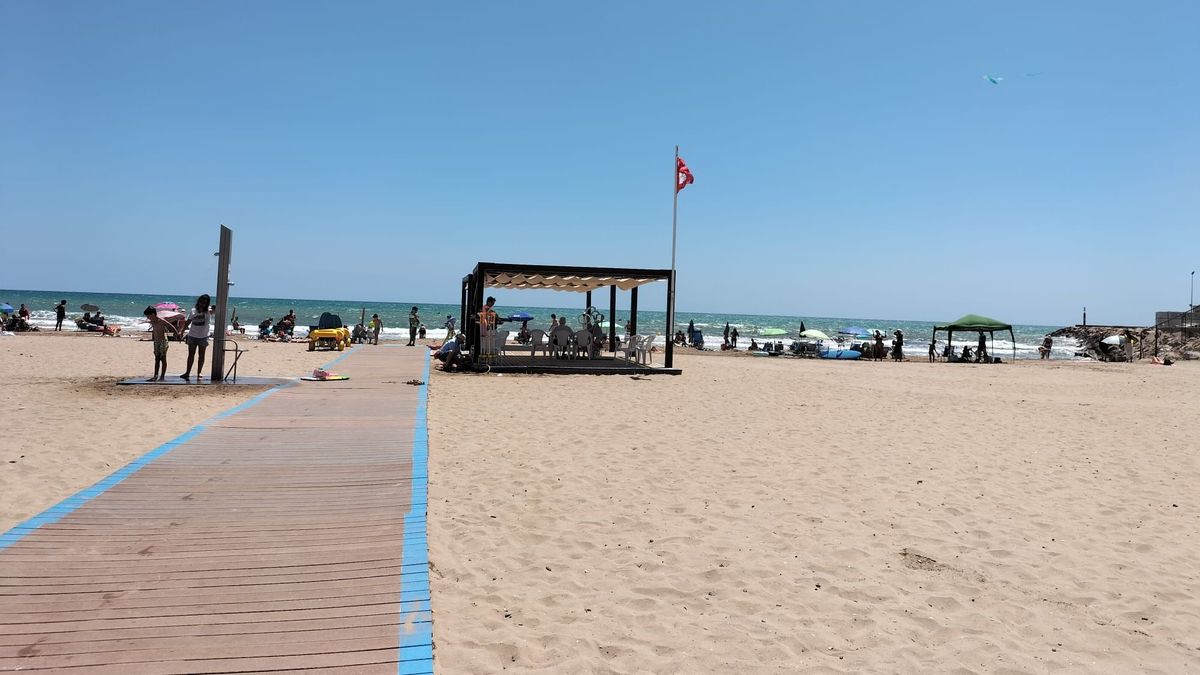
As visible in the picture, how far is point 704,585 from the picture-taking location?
144 inches

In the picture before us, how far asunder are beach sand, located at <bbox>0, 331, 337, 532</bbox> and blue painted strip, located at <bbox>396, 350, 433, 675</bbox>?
7.87 ft

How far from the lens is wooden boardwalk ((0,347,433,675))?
256 centimetres

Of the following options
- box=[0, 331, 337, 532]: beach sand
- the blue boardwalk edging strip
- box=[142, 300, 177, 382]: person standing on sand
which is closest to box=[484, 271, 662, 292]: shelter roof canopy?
box=[0, 331, 337, 532]: beach sand

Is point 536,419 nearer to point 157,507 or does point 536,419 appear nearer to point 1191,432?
Answer: point 157,507

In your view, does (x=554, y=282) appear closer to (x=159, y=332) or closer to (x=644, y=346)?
(x=644, y=346)

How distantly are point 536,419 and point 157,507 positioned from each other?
4.82 m

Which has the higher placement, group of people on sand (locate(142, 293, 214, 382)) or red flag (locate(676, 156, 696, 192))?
red flag (locate(676, 156, 696, 192))

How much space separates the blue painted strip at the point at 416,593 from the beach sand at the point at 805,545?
123 mm

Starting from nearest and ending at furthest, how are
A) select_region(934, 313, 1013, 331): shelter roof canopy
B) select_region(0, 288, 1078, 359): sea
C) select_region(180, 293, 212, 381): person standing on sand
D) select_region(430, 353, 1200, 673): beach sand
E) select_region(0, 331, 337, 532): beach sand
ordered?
select_region(430, 353, 1200, 673): beach sand, select_region(0, 331, 337, 532): beach sand, select_region(180, 293, 212, 381): person standing on sand, select_region(934, 313, 1013, 331): shelter roof canopy, select_region(0, 288, 1078, 359): sea

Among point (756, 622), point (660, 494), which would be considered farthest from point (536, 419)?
point (756, 622)

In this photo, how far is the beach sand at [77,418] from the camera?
16.4ft

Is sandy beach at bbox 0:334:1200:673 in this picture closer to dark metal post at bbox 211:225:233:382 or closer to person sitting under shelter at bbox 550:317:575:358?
dark metal post at bbox 211:225:233:382

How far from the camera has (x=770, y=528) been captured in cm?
459

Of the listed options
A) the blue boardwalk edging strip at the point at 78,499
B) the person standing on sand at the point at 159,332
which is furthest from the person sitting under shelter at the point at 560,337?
the blue boardwalk edging strip at the point at 78,499
